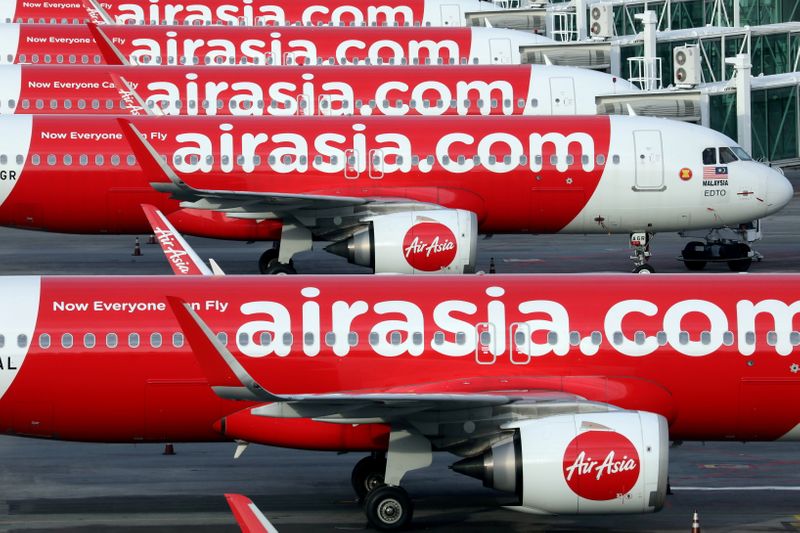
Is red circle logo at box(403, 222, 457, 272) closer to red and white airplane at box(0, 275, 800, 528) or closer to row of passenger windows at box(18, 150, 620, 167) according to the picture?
row of passenger windows at box(18, 150, 620, 167)

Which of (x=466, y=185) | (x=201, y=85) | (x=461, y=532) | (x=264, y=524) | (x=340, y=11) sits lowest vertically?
(x=461, y=532)

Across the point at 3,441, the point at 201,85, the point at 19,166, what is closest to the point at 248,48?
the point at 201,85

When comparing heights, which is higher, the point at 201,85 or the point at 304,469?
the point at 201,85

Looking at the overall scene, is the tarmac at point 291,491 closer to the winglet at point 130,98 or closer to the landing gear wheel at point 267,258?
the landing gear wheel at point 267,258

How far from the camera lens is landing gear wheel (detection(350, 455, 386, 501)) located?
28141 millimetres

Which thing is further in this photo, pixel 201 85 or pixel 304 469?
pixel 201 85

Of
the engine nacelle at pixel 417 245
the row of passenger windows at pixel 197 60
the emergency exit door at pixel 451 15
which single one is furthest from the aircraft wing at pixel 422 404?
the emergency exit door at pixel 451 15

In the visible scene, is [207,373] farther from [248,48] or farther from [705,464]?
[248,48]

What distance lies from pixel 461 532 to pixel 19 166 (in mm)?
22494

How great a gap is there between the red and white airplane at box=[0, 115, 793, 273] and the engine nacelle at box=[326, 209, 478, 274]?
211 centimetres

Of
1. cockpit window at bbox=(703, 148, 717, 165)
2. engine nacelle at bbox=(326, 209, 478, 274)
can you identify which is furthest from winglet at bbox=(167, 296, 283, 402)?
cockpit window at bbox=(703, 148, 717, 165)

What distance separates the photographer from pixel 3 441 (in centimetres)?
3300

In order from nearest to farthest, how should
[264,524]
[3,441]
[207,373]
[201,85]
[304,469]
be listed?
[264,524]
[207,373]
[304,469]
[3,441]
[201,85]

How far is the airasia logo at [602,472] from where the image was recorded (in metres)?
24.5
